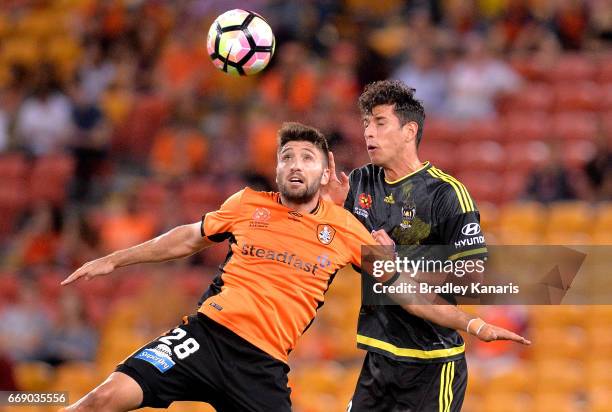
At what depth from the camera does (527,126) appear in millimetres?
12367

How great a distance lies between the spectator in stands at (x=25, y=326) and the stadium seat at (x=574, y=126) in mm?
5908

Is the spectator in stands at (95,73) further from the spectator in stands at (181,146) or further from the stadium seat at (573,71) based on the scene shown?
the stadium seat at (573,71)

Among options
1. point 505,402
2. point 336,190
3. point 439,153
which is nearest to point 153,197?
point 439,153

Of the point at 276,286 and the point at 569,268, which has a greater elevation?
the point at 569,268

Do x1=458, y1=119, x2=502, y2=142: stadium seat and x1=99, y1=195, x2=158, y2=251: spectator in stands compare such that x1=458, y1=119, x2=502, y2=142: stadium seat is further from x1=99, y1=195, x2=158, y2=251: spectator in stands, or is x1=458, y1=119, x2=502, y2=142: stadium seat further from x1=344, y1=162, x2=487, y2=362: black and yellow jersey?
x1=344, y1=162, x2=487, y2=362: black and yellow jersey

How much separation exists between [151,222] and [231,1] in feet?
13.7

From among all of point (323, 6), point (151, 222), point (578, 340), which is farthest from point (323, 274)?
point (323, 6)

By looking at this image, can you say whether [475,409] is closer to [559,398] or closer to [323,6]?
[559,398]

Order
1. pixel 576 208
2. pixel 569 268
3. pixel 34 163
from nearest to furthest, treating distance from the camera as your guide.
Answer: pixel 569 268
pixel 576 208
pixel 34 163

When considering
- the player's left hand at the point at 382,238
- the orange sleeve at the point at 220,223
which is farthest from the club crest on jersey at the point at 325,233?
the orange sleeve at the point at 220,223

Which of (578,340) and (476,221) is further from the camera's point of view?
(578,340)

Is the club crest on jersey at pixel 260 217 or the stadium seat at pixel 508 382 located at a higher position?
the club crest on jersey at pixel 260 217

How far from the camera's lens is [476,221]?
6.29m

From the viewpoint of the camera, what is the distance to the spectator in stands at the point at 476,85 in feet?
41.8
